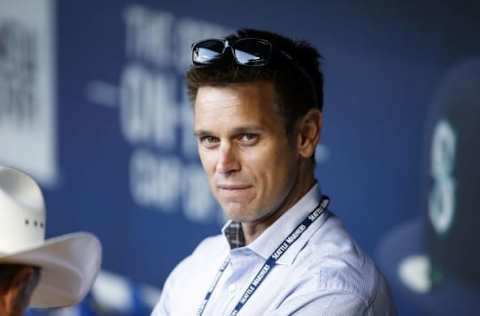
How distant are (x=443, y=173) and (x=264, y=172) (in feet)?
6.04

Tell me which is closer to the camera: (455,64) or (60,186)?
(455,64)

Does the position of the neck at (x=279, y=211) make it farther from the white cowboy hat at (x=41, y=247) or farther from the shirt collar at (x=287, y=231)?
the white cowboy hat at (x=41, y=247)

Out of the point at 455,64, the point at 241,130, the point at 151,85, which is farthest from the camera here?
the point at 151,85

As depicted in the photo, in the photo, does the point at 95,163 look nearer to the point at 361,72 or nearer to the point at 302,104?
the point at 361,72

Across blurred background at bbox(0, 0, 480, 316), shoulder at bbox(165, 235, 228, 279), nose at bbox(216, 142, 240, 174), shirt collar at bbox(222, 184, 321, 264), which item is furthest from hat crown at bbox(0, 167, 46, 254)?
blurred background at bbox(0, 0, 480, 316)

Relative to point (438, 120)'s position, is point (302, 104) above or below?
above

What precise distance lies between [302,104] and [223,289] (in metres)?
0.52

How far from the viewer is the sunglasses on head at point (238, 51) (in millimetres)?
2699

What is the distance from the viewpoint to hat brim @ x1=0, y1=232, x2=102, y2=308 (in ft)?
7.00

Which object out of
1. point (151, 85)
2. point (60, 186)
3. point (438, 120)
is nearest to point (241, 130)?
point (438, 120)

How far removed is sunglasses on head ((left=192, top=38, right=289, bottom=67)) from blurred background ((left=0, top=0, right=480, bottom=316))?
5.75 ft

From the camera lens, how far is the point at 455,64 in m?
4.32

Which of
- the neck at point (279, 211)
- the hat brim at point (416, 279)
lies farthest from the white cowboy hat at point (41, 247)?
the hat brim at point (416, 279)

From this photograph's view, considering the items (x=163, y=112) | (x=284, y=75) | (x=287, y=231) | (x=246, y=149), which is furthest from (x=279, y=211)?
(x=163, y=112)
